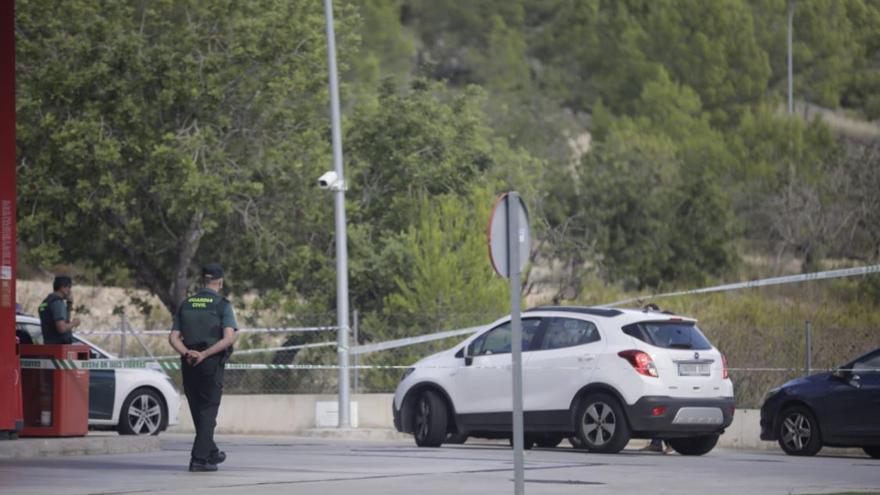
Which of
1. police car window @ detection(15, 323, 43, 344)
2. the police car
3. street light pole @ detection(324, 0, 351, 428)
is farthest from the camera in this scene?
street light pole @ detection(324, 0, 351, 428)

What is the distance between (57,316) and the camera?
19109 mm

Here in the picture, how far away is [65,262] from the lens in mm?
36844

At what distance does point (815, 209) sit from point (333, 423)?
37.5 metres

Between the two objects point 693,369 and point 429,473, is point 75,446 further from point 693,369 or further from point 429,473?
point 693,369

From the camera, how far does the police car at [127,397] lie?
71.4 feet

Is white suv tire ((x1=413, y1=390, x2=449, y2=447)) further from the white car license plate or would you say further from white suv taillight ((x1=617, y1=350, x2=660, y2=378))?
the white car license plate

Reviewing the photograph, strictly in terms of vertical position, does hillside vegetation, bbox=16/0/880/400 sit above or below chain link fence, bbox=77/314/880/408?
above

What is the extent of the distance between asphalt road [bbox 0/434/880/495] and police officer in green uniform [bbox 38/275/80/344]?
1.70m

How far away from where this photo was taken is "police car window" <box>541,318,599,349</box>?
19.4m

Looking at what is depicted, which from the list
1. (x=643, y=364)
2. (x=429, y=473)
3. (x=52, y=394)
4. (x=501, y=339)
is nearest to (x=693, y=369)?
(x=643, y=364)

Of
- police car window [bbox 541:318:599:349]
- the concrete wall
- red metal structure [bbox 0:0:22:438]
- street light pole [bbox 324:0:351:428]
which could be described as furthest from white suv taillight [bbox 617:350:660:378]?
the concrete wall

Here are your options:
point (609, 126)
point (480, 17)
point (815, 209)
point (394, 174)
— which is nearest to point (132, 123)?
point (394, 174)

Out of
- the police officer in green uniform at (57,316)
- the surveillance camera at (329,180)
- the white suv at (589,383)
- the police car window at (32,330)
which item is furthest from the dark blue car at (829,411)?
the police car window at (32,330)

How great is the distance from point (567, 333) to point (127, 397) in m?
6.20
